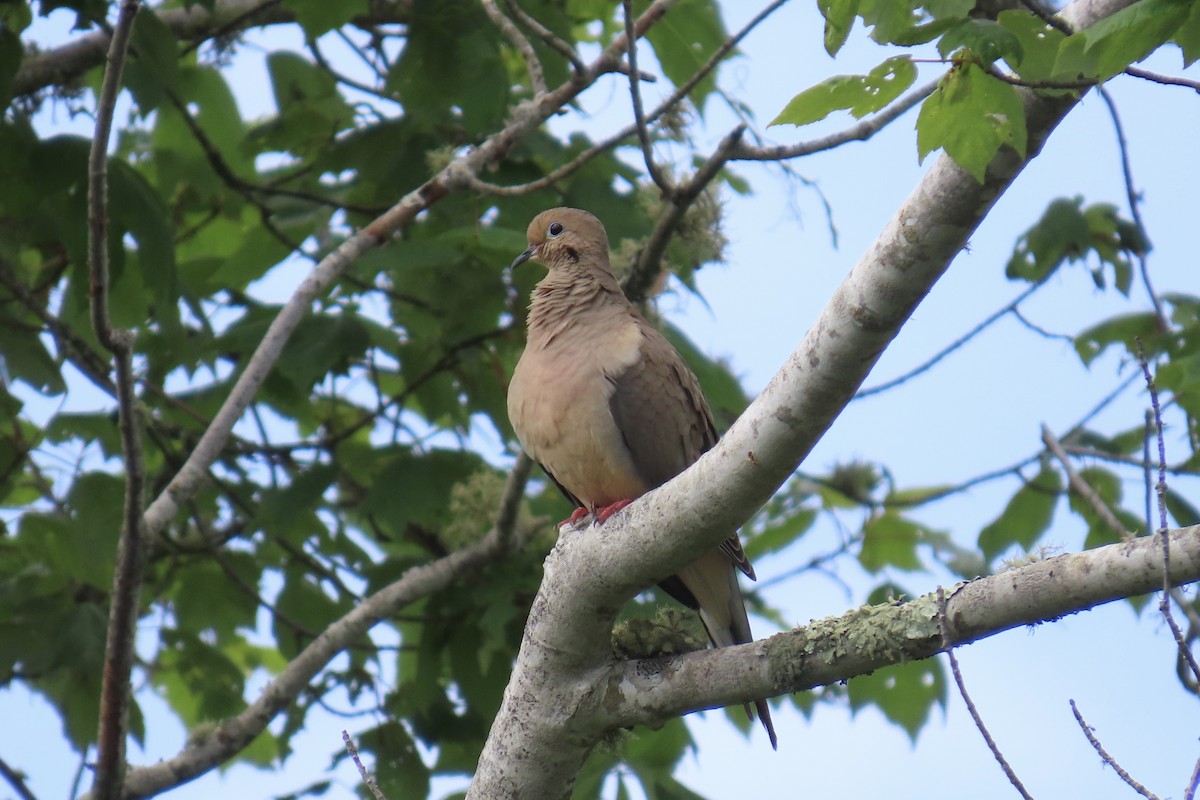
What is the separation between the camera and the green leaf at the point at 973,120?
181cm

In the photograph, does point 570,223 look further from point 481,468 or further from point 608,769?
point 608,769

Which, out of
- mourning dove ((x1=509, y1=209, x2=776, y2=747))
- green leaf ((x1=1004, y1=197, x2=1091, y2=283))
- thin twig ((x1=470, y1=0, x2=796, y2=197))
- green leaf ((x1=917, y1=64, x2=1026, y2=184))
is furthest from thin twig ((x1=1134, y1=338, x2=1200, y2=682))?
green leaf ((x1=1004, y1=197, x2=1091, y2=283))

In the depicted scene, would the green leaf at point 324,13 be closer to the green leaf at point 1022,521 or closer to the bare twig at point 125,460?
the bare twig at point 125,460

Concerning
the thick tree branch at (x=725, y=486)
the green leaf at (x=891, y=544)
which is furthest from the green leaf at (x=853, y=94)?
the green leaf at (x=891, y=544)

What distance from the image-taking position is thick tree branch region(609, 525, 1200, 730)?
6.70ft

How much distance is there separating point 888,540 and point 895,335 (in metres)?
3.40

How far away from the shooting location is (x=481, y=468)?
197 inches

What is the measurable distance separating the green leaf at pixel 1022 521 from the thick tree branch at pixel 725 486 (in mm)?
2651

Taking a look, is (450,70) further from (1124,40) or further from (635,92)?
(1124,40)

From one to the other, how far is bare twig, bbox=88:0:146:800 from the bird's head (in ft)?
4.83

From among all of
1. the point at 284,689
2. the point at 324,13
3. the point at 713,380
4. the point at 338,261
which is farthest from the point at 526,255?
the point at 284,689

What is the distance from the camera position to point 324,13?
4660 millimetres

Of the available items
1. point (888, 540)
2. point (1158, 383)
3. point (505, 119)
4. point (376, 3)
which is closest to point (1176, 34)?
point (1158, 383)

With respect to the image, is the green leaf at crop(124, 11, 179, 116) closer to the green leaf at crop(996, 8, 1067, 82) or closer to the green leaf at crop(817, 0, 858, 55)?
the green leaf at crop(817, 0, 858, 55)
